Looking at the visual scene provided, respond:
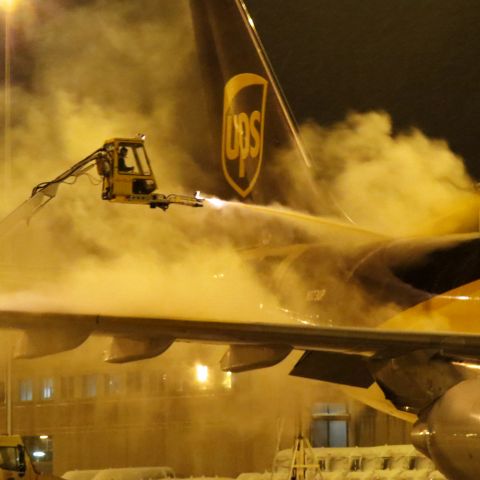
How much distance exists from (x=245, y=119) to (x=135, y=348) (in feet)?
22.6

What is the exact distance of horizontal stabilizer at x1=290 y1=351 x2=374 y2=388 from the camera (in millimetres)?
12242

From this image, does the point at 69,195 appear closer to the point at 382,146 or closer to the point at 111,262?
the point at 111,262

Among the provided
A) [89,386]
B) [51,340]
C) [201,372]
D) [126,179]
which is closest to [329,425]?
[89,386]

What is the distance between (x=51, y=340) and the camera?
10.0 metres

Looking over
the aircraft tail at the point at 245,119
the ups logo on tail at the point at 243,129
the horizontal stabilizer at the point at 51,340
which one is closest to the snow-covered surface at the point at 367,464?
the aircraft tail at the point at 245,119

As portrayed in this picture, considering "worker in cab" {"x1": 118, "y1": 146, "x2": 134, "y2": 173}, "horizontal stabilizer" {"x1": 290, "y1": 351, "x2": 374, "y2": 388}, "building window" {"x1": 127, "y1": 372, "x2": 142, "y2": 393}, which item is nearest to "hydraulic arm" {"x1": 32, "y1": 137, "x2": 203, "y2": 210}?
"worker in cab" {"x1": 118, "y1": 146, "x2": 134, "y2": 173}

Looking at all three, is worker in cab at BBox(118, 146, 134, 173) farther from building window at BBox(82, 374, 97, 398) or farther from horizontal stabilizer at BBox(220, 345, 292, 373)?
building window at BBox(82, 374, 97, 398)

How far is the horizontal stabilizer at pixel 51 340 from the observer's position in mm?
9969

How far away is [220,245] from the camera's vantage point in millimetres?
16406

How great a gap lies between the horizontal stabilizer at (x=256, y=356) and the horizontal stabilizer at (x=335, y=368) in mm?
1113

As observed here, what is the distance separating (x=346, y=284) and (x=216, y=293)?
1.86 metres

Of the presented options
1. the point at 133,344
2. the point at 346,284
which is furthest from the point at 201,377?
the point at 133,344

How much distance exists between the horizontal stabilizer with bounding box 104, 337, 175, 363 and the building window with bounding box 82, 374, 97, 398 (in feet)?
22.2

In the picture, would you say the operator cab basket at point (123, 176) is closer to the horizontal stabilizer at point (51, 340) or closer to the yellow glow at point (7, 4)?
the yellow glow at point (7, 4)
